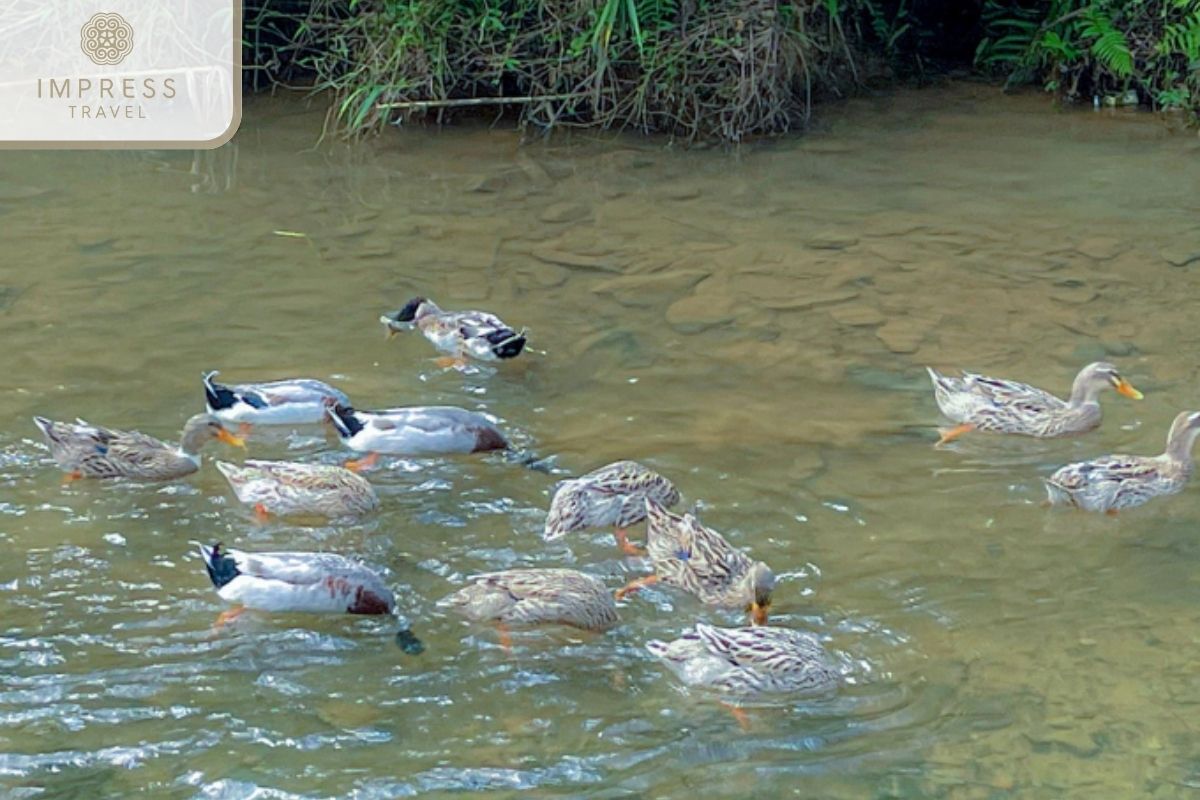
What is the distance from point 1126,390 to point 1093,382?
23 cm

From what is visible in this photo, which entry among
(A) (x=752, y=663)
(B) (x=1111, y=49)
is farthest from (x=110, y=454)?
(B) (x=1111, y=49)

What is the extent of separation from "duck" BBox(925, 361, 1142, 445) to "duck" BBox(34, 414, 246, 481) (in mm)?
3600

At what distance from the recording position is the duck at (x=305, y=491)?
7.25 m

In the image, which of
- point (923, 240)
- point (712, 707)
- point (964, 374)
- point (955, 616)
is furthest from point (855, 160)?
point (712, 707)

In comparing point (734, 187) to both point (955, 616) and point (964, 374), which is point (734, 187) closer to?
point (964, 374)

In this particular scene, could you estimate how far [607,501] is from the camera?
7.12m

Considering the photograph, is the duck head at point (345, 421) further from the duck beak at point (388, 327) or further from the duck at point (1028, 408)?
the duck at point (1028, 408)

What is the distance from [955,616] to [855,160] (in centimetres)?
676

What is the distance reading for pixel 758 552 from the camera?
23.0ft

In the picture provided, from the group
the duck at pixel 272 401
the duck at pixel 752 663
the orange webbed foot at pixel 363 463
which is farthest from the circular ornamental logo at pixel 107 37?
the duck at pixel 752 663

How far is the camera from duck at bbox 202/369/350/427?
805 cm

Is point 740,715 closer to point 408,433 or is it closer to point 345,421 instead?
point 408,433

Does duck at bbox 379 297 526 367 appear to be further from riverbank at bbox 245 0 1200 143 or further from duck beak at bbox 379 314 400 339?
riverbank at bbox 245 0 1200 143

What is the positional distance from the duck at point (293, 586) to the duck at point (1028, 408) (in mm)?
3070
